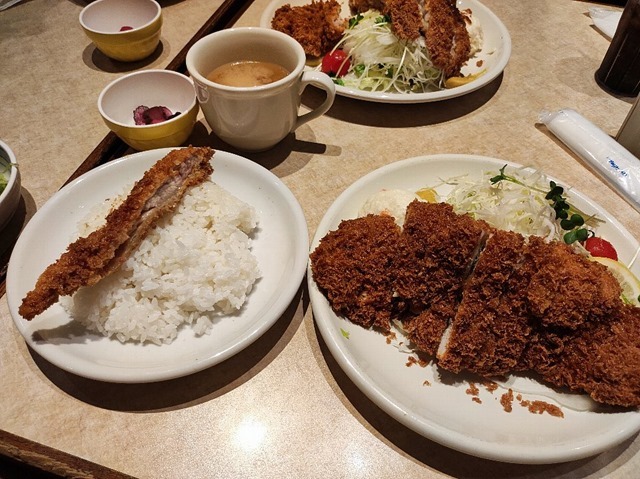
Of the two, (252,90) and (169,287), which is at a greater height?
(252,90)

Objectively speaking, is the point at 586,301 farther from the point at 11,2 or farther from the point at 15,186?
the point at 11,2

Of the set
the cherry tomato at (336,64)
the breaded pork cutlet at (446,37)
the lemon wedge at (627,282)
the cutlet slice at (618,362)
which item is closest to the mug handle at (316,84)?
the cherry tomato at (336,64)

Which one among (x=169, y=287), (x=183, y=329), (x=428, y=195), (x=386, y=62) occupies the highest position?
(x=386, y=62)

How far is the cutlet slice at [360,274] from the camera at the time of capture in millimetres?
1527

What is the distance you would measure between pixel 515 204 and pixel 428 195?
0.34 m

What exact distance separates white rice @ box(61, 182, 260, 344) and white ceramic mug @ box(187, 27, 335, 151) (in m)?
0.55

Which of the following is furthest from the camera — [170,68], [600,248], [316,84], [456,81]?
[170,68]

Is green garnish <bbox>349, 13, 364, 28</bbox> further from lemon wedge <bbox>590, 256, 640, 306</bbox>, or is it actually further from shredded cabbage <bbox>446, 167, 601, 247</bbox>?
lemon wedge <bbox>590, 256, 640, 306</bbox>

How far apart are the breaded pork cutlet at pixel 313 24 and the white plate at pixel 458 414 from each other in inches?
57.9

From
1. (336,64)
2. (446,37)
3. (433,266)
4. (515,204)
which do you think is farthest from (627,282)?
(336,64)

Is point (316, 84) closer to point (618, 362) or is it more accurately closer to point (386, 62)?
point (386, 62)

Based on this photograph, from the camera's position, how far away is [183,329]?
1.55 meters

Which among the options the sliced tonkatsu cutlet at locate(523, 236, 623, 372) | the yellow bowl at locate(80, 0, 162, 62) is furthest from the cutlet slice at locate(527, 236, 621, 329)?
the yellow bowl at locate(80, 0, 162, 62)

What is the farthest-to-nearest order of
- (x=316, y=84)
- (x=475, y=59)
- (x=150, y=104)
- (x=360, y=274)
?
1. (x=475, y=59)
2. (x=150, y=104)
3. (x=316, y=84)
4. (x=360, y=274)
